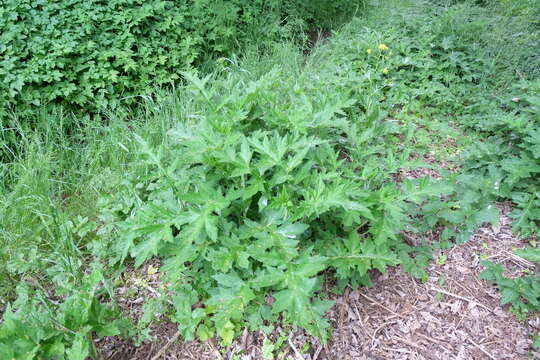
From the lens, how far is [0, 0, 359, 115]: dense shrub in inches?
137

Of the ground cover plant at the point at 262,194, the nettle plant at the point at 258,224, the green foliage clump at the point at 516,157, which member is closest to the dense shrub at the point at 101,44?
the ground cover plant at the point at 262,194

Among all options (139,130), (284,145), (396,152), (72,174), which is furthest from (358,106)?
(72,174)

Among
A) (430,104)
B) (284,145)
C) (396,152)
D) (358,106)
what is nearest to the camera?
(284,145)

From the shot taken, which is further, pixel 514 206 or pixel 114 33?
pixel 114 33

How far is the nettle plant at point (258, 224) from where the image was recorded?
1653 mm

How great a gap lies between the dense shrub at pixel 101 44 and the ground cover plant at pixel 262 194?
255mm

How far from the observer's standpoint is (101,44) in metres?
3.83

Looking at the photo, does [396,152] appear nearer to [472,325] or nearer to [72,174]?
[472,325]

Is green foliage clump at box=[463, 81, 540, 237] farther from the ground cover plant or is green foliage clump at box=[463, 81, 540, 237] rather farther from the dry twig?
the dry twig

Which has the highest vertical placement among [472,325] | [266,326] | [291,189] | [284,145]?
[284,145]

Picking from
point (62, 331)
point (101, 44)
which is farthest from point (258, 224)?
point (101, 44)

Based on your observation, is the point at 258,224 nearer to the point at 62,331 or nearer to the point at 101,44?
the point at 62,331

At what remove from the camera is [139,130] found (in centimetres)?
336

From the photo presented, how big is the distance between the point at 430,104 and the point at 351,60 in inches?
36.4
